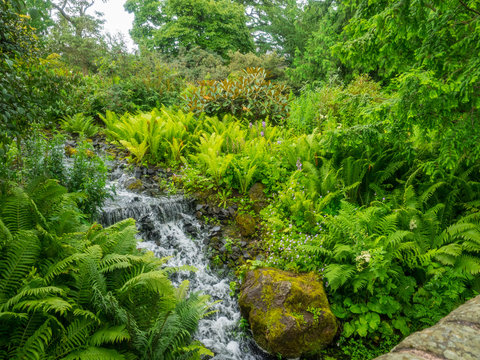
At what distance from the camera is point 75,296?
2646 mm

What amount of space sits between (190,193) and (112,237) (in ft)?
8.20

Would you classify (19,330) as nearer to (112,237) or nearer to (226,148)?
(112,237)

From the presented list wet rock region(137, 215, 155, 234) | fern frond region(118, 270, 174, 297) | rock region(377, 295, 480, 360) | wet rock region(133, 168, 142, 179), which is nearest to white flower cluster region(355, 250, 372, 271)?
rock region(377, 295, 480, 360)

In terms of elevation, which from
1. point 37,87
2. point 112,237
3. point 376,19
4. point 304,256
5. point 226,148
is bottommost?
point 304,256

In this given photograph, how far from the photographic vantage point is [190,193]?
575cm

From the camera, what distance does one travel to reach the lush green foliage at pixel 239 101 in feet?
27.5

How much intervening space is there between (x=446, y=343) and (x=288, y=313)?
1.98 metres

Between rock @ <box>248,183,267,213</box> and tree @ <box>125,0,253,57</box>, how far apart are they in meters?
11.0

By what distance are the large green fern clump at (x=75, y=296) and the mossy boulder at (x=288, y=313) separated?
0.80m

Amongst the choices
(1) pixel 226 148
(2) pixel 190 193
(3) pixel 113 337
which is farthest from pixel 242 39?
(3) pixel 113 337

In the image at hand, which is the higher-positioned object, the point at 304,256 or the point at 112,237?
the point at 112,237

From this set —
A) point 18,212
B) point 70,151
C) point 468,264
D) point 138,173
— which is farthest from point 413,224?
point 70,151

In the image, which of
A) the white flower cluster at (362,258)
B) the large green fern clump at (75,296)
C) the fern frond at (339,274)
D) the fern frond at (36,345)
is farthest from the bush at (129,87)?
the white flower cluster at (362,258)

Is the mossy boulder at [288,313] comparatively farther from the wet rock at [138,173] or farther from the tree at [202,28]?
the tree at [202,28]
